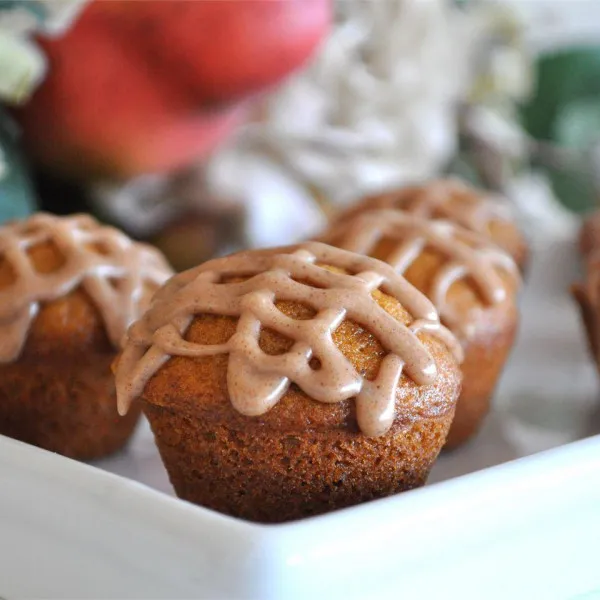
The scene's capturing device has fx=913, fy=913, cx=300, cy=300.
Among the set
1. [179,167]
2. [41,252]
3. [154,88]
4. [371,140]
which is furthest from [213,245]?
[41,252]

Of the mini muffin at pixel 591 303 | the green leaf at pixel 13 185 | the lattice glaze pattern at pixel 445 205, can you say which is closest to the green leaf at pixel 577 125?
the lattice glaze pattern at pixel 445 205

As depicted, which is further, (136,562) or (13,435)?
(13,435)

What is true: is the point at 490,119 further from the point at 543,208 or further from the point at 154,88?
the point at 154,88

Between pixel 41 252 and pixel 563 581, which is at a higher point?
pixel 41 252

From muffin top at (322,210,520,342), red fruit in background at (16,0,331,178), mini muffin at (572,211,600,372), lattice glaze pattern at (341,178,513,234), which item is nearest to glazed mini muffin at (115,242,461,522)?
muffin top at (322,210,520,342)

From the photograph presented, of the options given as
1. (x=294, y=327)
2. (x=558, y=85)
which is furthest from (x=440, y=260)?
(x=558, y=85)

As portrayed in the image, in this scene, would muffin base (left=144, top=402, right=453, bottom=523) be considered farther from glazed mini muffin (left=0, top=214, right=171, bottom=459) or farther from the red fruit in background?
the red fruit in background
